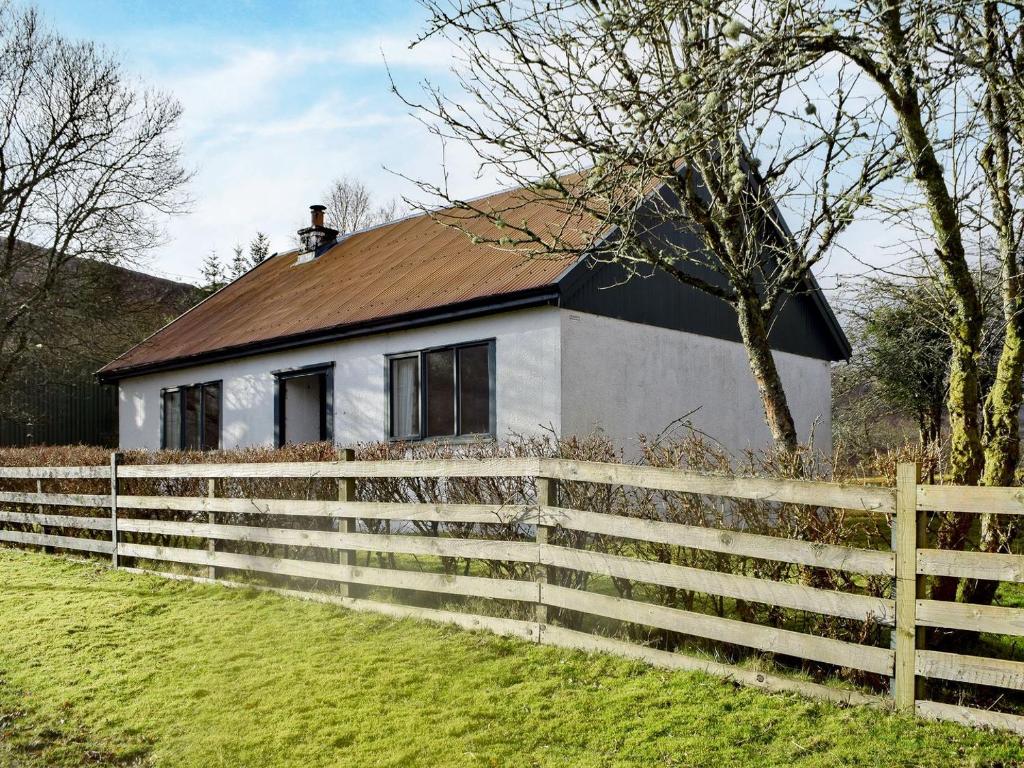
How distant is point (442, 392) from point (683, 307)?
421 centimetres

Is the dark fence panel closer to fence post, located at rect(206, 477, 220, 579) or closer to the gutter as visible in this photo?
the gutter

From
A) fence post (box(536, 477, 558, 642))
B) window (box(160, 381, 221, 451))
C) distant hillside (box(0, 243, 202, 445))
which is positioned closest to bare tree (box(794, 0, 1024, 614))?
fence post (box(536, 477, 558, 642))

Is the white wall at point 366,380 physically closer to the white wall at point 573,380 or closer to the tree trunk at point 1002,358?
the white wall at point 573,380

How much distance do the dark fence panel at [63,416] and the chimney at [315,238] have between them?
1053 cm

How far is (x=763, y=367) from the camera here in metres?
7.62

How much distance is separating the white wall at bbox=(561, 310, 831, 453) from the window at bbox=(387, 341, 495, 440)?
129 centimetres

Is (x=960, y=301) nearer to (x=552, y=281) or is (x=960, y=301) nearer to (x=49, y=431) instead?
(x=552, y=281)

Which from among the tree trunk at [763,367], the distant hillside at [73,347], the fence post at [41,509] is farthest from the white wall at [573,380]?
the distant hillside at [73,347]

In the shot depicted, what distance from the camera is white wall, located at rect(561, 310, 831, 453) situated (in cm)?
1200

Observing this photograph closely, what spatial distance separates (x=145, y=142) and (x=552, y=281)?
55.8 ft

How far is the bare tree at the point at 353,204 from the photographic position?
43062 mm

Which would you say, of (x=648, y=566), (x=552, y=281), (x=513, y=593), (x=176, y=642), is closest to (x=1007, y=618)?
(x=648, y=566)

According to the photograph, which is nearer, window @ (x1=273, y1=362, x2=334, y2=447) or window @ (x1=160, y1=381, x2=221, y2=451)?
window @ (x1=273, y1=362, x2=334, y2=447)

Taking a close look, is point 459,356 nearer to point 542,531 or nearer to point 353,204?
point 542,531
